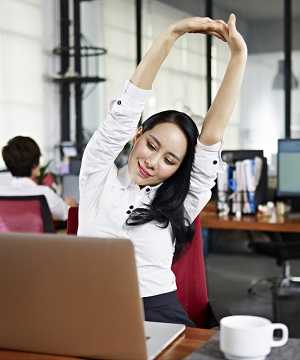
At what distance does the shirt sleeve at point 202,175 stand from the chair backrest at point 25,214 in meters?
1.70

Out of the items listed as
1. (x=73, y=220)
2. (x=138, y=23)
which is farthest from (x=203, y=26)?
(x=138, y=23)

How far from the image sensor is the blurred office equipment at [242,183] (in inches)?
178

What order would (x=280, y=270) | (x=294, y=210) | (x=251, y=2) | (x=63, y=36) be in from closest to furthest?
1. (x=294, y=210)
2. (x=280, y=270)
3. (x=251, y=2)
4. (x=63, y=36)

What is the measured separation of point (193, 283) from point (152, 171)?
460mm

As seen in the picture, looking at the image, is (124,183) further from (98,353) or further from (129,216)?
(98,353)

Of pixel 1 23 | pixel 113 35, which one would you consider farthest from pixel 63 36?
pixel 1 23

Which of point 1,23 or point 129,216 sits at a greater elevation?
point 1,23

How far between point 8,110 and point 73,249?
6.11m

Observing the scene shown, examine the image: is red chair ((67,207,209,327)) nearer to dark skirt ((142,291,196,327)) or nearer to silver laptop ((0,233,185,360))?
dark skirt ((142,291,196,327))

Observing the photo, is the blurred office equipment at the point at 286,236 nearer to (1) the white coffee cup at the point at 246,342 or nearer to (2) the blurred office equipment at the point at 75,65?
(1) the white coffee cup at the point at 246,342

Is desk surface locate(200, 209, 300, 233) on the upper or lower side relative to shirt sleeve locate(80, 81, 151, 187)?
lower

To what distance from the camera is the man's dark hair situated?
3770 millimetres

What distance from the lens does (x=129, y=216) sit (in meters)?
1.72

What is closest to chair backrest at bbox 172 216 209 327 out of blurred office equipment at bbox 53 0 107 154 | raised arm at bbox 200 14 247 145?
raised arm at bbox 200 14 247 145
